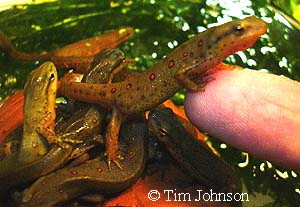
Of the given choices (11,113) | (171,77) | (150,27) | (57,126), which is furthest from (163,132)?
(150,27)

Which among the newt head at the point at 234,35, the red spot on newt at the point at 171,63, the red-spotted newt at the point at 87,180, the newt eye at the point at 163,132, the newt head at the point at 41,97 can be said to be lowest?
the red-spotted newt at the point at 87,180

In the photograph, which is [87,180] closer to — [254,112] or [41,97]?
Result: [41,97]

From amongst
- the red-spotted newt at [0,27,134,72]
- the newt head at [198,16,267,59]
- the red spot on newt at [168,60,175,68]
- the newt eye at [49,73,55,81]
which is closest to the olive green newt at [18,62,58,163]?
the newt eye at [49,73,55,81]

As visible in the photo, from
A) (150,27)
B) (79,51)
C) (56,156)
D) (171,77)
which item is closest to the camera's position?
(171,77)

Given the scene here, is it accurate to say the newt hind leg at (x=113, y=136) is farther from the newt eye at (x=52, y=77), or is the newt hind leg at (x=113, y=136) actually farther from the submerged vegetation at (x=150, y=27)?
the submerged vegetation at (x=150, y=27)

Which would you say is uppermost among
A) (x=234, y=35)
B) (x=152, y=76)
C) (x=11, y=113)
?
(x=234, y=35)

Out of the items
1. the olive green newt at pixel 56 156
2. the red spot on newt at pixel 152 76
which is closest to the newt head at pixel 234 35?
the red spot on newt at pixel 152 76
